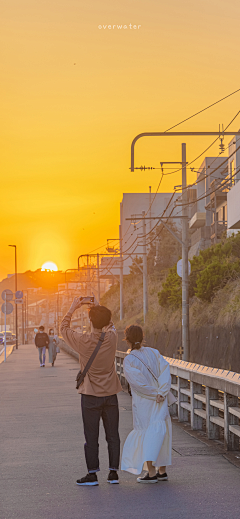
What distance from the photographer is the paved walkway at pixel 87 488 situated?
6031 millimetres

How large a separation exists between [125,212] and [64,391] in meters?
93.5

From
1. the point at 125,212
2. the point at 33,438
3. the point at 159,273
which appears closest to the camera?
the point at 33,438

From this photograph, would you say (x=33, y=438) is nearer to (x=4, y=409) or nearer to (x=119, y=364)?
(x=4, y=409)

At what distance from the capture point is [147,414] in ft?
22.7

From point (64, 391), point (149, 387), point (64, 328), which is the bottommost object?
point (64, 391)

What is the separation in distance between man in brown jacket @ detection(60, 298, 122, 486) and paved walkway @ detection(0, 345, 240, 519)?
10.9 inches

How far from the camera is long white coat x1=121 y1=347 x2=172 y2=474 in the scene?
22.4 ft

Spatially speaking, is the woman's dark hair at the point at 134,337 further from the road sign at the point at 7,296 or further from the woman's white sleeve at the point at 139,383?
the road sign at the point at 7,296

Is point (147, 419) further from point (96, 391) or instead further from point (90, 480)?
point (90, 480)

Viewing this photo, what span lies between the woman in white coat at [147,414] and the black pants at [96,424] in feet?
0.64

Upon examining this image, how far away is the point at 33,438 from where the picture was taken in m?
10.5

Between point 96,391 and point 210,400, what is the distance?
3.18 metres

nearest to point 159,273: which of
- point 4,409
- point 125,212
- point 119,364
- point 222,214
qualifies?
point 222,214

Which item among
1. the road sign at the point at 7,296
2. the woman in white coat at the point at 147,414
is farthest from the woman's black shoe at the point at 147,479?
the road sign at the point at 7,296
